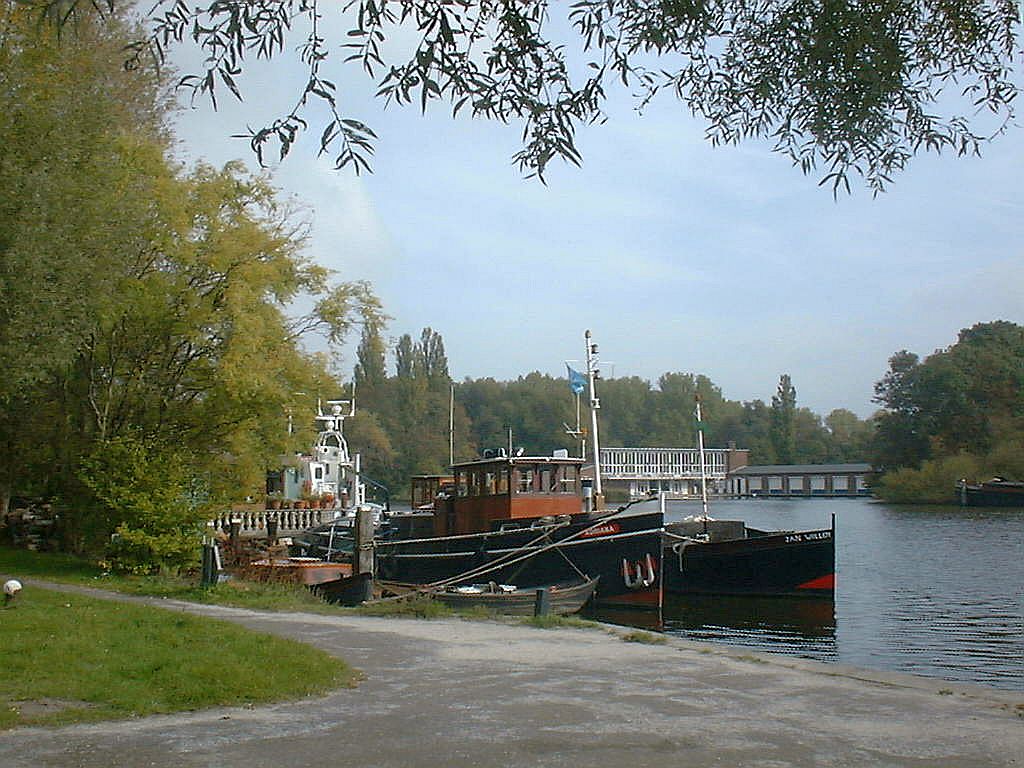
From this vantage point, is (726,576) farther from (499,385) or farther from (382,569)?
(499,385)

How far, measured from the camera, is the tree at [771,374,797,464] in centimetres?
13225

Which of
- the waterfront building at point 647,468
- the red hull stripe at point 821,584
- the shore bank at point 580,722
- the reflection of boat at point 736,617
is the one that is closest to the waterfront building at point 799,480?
the waterfront building at point 647,468

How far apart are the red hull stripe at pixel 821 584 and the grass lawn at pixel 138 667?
1916cm

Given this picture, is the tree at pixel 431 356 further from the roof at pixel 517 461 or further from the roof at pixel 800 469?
the roof at pixel 517 461

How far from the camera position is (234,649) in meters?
11.1

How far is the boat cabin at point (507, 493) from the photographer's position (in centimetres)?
2731

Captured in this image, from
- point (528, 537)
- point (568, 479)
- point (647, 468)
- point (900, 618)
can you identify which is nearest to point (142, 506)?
point (528, 537)

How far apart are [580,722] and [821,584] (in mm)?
21657

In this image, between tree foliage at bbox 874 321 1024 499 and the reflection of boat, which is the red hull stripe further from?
tree foliage at bbox 874 321 1024 499

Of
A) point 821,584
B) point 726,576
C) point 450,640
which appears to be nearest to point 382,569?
point 726,576

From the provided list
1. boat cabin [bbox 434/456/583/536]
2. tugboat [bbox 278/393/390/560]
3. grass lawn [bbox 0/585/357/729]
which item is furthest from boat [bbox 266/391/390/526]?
grass lawn [bbox 0/585/357/729]

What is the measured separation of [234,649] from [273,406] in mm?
12756

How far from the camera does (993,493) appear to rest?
3108 inches

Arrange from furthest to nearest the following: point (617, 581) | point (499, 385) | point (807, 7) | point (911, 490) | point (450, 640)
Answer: point (499, 385) < point (911, 490) < point (617, 581) < point (450, 640) < point (807, 7)
